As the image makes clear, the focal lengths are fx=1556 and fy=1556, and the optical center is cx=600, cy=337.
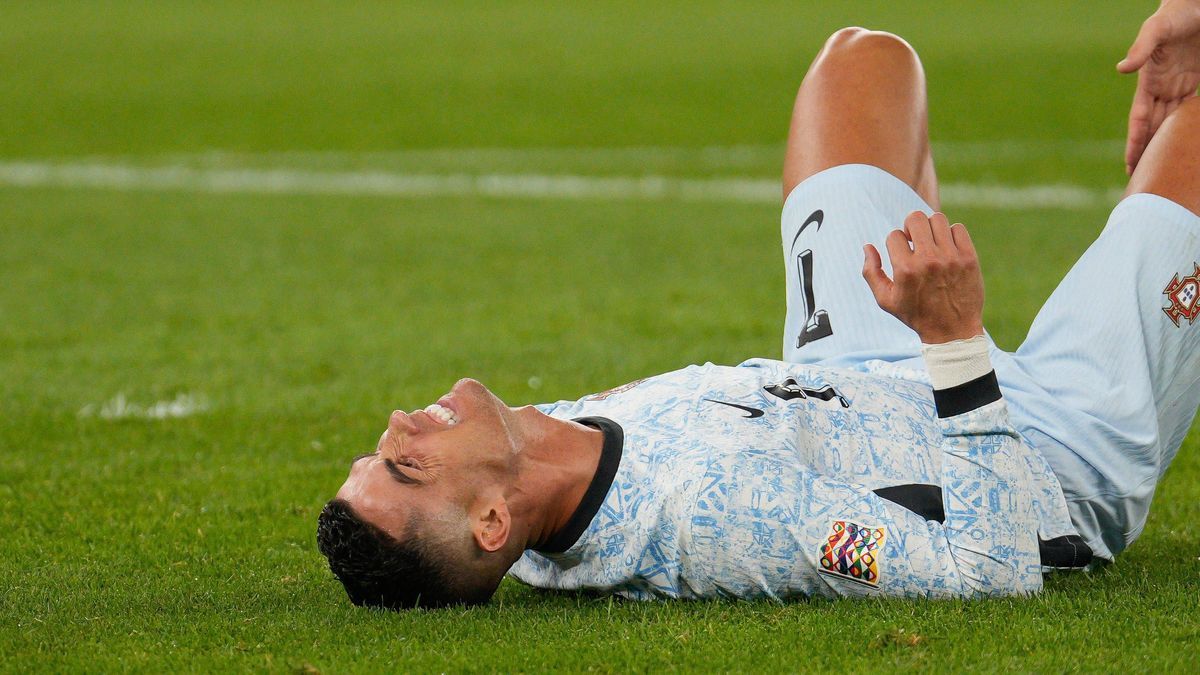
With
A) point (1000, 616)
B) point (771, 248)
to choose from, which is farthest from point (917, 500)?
point (771, 248)

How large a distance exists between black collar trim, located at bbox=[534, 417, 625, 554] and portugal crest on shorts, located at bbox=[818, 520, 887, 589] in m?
0.47

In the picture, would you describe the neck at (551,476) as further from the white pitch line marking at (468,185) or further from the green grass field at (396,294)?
the white pitch line marking at (468,185)

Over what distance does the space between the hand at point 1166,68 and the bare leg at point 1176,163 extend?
11cm

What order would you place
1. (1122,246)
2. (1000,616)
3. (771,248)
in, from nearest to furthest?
(1000,616), (1122,246), (771,248)

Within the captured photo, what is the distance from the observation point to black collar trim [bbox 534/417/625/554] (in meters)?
3.24

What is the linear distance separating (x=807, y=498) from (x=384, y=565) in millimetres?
865

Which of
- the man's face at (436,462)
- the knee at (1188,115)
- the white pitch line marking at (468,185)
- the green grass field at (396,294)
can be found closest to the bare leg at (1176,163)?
the knee at (1188,115)

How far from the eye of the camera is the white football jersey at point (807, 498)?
3.08 metres

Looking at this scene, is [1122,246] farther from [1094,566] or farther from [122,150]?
[122,150]

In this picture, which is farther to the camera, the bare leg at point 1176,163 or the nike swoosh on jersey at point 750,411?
the bare leg at point 1176,163

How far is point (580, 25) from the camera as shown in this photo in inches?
1002

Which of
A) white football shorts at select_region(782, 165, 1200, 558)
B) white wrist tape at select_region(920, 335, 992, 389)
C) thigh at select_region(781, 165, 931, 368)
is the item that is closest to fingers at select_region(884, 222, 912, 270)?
white wrist tape at select_region(920, 335, 992, 389)

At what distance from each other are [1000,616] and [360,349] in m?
3.95

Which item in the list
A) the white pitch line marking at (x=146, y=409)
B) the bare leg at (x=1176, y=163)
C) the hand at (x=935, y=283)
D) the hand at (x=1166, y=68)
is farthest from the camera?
the white pitch line marking at (x=146, y=409)
